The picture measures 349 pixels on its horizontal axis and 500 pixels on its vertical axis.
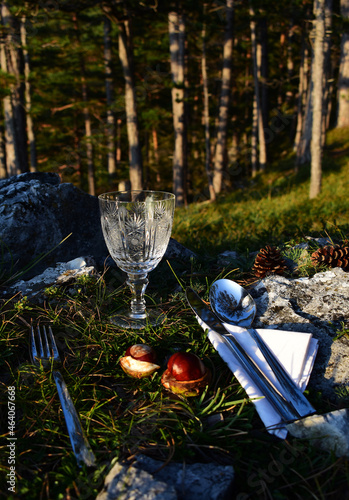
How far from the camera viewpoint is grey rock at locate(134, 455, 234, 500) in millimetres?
954

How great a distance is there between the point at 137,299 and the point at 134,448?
32.8 inches

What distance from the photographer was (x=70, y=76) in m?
17.8

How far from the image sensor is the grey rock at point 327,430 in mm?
1088

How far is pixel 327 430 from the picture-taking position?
1.11m

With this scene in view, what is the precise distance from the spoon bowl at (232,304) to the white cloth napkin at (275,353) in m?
0.11

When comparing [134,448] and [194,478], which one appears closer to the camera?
[194,478]

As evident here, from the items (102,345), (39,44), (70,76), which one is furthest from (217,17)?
(102,345)

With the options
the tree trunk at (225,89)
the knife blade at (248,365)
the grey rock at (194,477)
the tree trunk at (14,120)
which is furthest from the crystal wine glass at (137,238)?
the tree trunk at (225,89)

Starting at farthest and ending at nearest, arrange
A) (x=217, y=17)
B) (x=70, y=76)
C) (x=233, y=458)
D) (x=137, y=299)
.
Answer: (x=70, y=76)
(x=217, y=17)
(x=137, y=299)
(x=233, y=458)

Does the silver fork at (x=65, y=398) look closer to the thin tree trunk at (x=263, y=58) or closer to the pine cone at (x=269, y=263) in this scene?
the pine cone at (x=269, y=263)

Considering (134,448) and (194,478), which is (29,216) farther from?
(194,478)

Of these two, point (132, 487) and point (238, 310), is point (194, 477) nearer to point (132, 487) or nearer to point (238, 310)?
point (132, 487)

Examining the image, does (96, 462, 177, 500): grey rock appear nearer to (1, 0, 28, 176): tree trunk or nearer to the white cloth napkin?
the white cloth napkin

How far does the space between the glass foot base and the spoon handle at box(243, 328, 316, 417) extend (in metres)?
0.46
